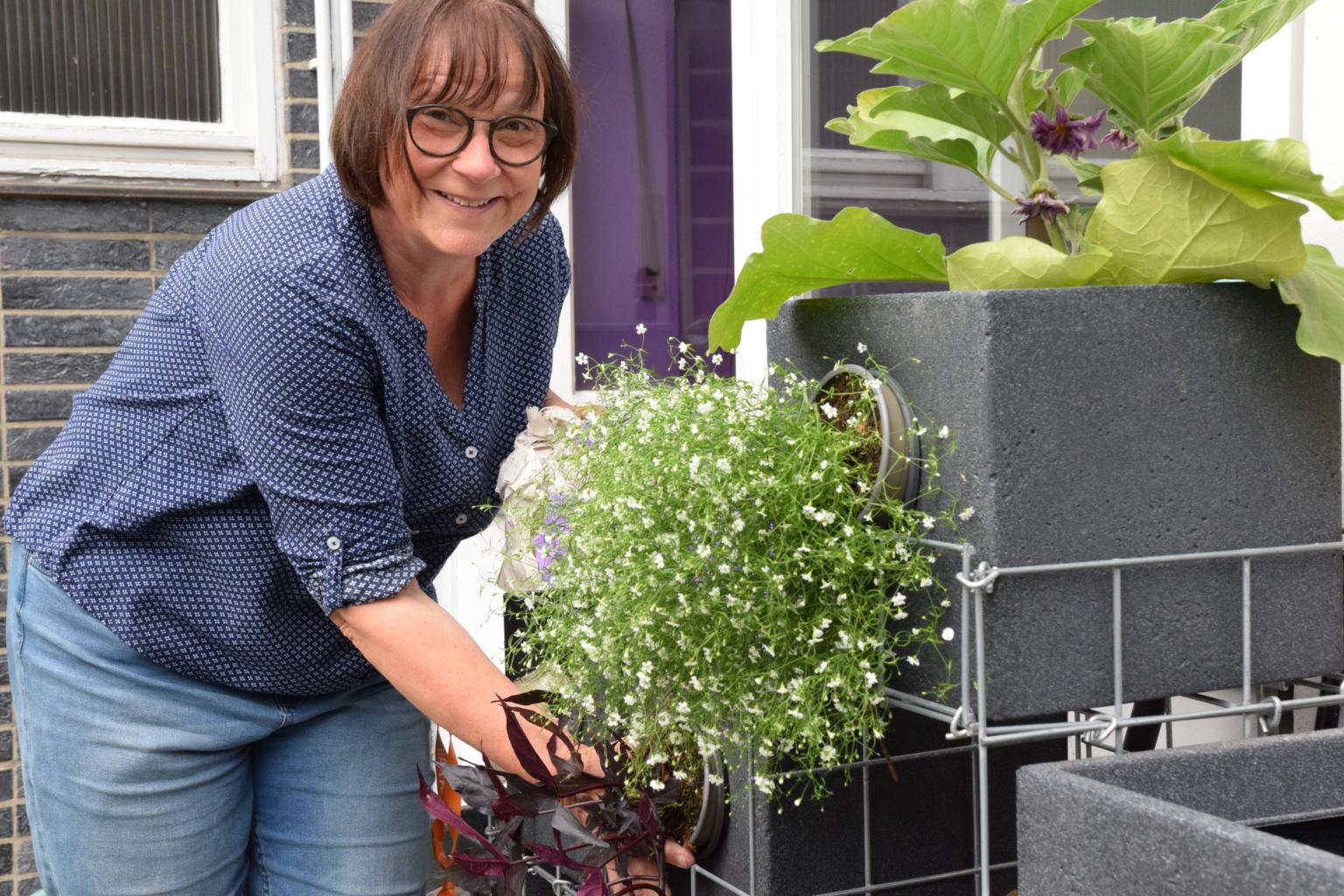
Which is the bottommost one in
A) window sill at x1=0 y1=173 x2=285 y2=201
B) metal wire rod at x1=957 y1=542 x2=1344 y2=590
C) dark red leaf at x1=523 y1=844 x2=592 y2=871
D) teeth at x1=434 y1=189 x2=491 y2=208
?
dark red leaf at x1=523 y1=844 x2=592 y2=871

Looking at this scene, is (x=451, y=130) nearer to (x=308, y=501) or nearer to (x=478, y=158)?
(x=478, y=158)

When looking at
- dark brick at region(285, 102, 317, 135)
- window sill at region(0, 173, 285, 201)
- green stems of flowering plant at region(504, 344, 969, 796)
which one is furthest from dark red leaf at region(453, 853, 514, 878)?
dark brick at region(285, 102, 317, 135)

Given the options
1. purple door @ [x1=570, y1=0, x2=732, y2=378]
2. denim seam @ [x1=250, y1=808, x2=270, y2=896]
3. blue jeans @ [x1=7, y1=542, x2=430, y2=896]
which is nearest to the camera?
blue jeans @ [x1=7, y1=542, x2=430, y2=896]

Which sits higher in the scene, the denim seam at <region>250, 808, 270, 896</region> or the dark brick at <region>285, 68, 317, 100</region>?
the dark brick at <region>285, 68, 317, 100</region>

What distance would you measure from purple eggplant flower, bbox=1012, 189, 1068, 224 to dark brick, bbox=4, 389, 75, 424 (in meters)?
2.20

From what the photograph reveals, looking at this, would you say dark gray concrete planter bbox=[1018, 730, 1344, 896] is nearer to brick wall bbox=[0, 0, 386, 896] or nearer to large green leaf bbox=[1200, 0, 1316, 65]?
large green leaf bbox=[1200, 0, 1316, 65]

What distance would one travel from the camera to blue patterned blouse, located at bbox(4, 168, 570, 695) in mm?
1205

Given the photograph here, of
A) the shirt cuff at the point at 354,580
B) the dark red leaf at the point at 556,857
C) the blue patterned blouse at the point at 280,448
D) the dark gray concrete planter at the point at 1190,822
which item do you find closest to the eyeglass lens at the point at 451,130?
the blue patterned blouse at the point at 280,448

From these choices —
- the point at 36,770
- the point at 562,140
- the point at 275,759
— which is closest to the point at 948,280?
the point at 562,140

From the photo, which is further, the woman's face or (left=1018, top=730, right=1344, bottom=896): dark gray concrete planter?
the woman's face

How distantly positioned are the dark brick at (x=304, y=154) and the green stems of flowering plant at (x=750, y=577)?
6.47 ft

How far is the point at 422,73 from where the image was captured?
120 cm

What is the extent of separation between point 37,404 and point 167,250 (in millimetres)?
389

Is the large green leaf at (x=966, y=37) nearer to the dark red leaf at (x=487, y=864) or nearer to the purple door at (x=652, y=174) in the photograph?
the dark red leaf at (x=487, y=864)
